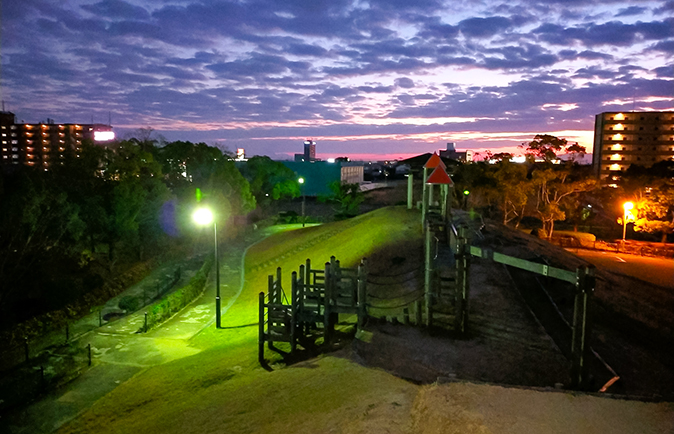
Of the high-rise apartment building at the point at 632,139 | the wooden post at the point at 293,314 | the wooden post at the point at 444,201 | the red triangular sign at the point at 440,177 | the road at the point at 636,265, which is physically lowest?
the road at the point at 636,265

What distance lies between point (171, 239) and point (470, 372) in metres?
27.6

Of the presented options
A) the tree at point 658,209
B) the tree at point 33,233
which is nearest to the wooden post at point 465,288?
the tree at point 33,233

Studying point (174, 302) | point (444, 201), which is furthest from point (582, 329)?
point (174, 302)

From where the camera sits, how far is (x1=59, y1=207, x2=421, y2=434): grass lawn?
7039 mm

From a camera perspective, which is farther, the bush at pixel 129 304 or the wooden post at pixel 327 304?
the bush at pixel 129 304

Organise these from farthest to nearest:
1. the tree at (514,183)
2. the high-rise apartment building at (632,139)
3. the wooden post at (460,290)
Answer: the high-rise apartment building at (632,139) < the tree at (514,183) < the wooden post at (460,290)

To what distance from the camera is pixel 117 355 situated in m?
14.7

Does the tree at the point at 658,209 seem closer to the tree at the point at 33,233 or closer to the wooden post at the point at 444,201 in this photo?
the wooden post at the point at 444,201

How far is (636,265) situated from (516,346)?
1901 centimetres

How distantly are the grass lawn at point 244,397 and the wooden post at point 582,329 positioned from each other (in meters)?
3.15

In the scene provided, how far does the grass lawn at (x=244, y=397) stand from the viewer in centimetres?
704

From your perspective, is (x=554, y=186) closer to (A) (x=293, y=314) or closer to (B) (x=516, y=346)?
(B) (x=516, y=346)

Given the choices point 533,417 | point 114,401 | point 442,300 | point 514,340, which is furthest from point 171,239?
point 533,417

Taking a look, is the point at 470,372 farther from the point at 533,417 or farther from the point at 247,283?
the point at 247,283
